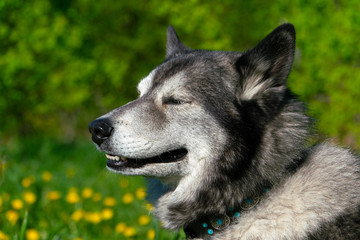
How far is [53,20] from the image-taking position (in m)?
8.35

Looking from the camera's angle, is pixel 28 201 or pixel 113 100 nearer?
pixel 28 201

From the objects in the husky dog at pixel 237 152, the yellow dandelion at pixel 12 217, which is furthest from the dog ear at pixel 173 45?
the yellow dandelion at pixel 12 217

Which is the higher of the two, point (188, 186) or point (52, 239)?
point (188, 186)

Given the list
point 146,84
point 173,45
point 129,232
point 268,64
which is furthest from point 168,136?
point 173,45

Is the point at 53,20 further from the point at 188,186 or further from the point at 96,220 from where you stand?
the point at 188,186

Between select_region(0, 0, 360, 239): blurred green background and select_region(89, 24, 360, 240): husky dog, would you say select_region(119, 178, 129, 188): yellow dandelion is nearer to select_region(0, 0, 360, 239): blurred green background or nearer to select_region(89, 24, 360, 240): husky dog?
select_region(0, 0, 360, 239): blurred green background

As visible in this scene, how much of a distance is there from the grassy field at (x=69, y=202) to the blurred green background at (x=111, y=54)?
0.07 m

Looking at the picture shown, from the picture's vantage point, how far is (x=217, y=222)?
9.24 ft

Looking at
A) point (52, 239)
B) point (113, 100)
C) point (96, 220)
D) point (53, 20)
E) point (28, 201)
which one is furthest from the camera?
point (113, 100)

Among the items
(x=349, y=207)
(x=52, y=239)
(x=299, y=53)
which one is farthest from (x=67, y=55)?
(x=349, y=207)

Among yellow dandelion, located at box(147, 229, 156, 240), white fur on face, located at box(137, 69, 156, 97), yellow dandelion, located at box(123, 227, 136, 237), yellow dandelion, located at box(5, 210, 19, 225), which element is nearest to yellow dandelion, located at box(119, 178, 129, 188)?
yellow dandelion, located at box(147, 229, 156, 240)

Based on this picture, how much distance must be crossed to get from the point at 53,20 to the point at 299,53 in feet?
15.2

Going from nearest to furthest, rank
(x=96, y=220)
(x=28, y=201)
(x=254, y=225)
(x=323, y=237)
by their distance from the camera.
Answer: (x=323, y=237) → (x=254, y=225) → (x=96, y=220) → (x=28, y=201)

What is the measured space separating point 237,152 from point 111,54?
28.8 feet
